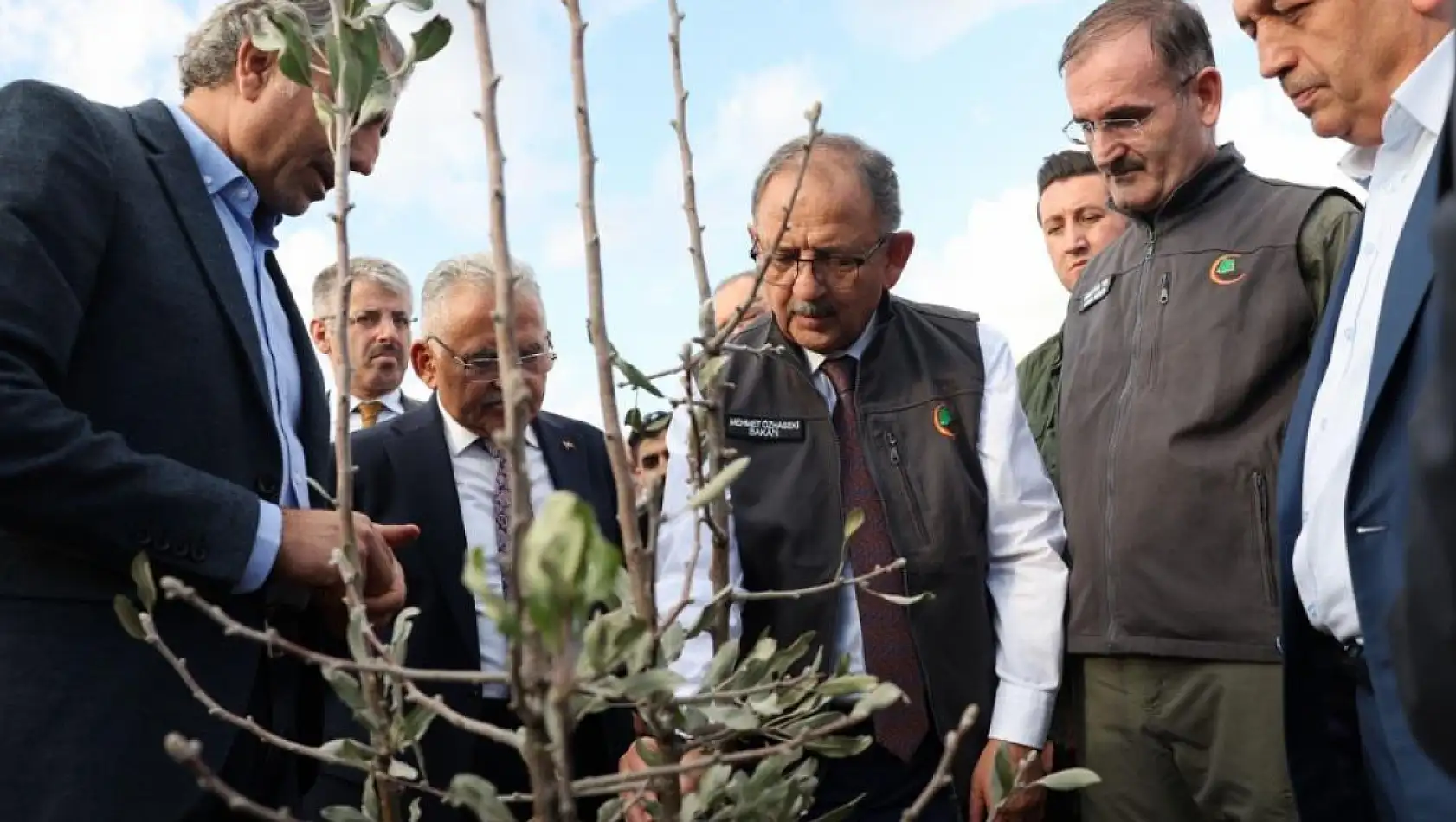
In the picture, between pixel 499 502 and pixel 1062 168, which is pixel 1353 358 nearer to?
pixel 499 502

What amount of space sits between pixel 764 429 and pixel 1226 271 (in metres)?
1.16

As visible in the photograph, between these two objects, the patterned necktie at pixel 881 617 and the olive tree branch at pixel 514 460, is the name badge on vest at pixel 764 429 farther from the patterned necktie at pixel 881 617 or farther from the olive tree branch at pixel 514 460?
the olive tree branch at pixel 514 460

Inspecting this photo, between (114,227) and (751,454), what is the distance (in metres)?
1.37

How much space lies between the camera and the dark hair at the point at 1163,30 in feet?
10.6

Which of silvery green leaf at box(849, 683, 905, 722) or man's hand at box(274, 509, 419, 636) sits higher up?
man's hand at box(274, 509, 419, 636)

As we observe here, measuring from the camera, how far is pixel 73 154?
1976 millimetres

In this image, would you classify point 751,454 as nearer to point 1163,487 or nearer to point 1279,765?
point 1163,487

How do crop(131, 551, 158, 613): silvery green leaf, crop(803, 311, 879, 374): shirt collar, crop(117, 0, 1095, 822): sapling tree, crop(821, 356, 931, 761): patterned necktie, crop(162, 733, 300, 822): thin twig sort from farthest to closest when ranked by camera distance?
crop(803, 311, 879, 374): shirt collar → crop(821, 356, 931, 761): patterned necktie → crop(131, 551, 158, 613): silvery green leaf → crop(162, 733, 300, 822): thin twig → crop(117, 0, 1095, 822): sapling tree

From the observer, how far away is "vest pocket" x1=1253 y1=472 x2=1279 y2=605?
9.00ft

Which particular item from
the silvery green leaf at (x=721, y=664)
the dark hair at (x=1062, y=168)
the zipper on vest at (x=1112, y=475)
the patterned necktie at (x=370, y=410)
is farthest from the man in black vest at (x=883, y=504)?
the patterned necktie at (x=370, y=410)

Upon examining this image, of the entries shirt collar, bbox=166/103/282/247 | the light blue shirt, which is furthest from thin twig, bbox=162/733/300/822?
shirt collar, bbox=166/103/282/247

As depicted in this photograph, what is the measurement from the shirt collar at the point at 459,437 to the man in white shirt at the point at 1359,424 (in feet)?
7.72

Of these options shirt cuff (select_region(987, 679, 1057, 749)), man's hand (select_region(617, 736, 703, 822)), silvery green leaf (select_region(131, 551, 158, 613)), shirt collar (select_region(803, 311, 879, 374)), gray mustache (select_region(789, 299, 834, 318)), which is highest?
gray mustache (select_region(789, 299, 834, 318))

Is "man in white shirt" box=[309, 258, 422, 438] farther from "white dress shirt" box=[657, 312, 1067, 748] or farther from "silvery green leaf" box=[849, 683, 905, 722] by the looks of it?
"silvery green leaf" box=[849, 683, 905, 722]
